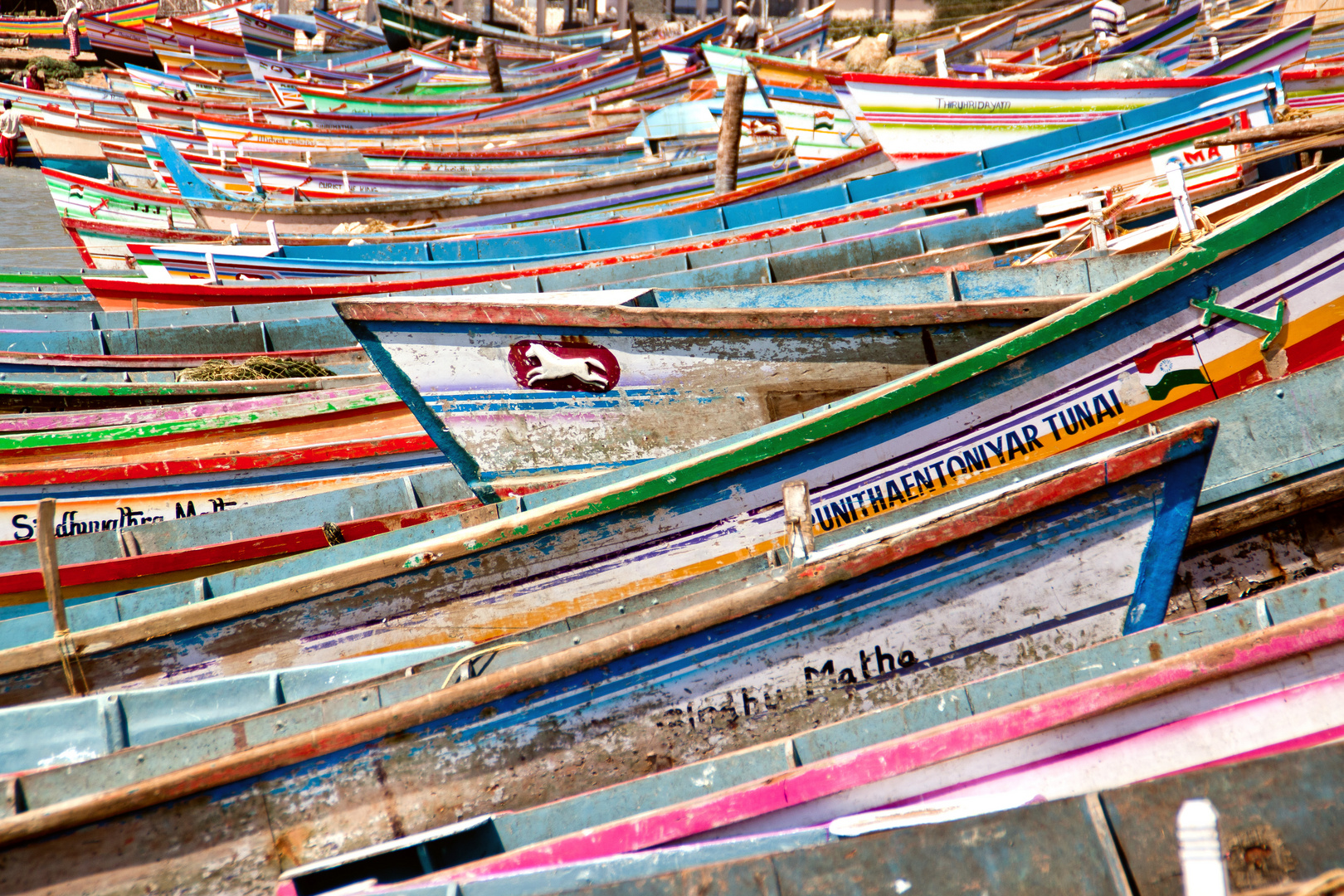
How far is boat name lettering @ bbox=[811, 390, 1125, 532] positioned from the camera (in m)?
4.62

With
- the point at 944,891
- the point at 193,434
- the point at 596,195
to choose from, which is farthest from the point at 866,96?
the point at 944,891

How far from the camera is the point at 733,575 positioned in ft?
13.0

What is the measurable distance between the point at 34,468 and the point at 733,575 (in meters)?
5.14

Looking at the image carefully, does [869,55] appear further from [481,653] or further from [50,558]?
[50,558]

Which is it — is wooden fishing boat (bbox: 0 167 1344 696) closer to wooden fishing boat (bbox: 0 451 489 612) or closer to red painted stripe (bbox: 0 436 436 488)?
wooden fishing boat (bbox: 0 451 489 612)

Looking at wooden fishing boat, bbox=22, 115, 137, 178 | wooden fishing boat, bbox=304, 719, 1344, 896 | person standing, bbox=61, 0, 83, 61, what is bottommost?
wooden fishing boat, bbox=304, 719, 1344, 896

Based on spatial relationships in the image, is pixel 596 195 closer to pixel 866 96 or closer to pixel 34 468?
pixel 866 96

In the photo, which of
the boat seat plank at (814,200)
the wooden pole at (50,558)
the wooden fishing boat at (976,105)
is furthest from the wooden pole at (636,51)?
the wooden pole at (50,558)

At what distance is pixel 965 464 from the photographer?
4664 mm

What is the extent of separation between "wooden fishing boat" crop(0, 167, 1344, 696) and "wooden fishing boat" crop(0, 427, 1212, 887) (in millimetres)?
1165

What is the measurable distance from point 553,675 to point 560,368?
8.42ft

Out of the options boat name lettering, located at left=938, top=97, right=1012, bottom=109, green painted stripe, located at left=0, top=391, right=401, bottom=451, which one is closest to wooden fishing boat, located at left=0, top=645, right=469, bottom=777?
green painted stripe, located at left=0, top=391, right=401, bottom=451

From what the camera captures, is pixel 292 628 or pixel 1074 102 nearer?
pixel 292 628

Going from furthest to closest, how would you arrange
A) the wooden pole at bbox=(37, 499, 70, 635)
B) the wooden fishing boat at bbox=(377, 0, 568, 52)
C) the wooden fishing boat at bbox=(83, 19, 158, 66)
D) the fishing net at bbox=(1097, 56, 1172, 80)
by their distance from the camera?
1. the wooden fishing boat at bbox=(377, 0, 568, 52)
2. the wooden fishing boat at bbox=(83, 19, 158, 66)
3. the fishing net at bbox=(1097, 56, 1172, 80)
4. the wooden pole at bbox=(37, 499, 70, 635)
